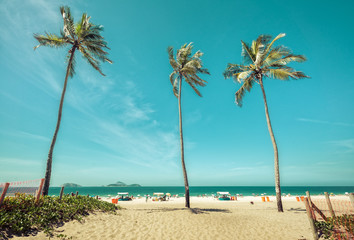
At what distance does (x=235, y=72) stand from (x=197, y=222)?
1477 centimetres

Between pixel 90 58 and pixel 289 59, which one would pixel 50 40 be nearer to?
pixel 90 58

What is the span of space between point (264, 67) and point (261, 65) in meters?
0.35

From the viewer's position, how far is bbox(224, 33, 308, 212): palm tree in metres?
14.5

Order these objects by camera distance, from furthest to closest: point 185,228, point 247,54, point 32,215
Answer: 1. point 247,54
2. point 185,228
3. point 32,215

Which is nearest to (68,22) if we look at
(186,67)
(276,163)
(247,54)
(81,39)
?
(81,39)

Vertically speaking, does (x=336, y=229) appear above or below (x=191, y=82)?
below

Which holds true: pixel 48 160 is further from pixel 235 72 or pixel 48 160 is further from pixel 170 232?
pixel 235 72

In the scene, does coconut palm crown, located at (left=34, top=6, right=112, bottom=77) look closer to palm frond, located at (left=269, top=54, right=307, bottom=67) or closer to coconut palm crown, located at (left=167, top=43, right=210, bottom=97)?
coconut palm crown, located at (left=167, top=43, right=210, bottom=97)

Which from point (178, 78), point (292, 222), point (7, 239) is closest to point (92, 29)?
point (178, 78)

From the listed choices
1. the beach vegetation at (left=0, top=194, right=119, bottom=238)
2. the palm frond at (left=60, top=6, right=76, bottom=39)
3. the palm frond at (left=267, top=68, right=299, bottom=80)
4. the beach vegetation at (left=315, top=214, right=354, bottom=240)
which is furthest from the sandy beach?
the palm frond at (left=60, top=6, right=76, bottom=39)

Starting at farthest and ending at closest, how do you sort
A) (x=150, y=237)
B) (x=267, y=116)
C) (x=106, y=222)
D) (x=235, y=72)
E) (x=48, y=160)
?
1. (x=235, y=72)
2. (x=267, y=116)
3. (x=48, y=160)
4. (x=106, y=222)
5. (x=150, y=237)

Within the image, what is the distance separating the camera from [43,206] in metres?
8.58

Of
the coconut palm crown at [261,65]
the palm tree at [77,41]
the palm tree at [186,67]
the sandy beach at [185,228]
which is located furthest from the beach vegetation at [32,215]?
the coconut palm crown at [261,65]

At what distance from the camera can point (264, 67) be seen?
52.7 ft
